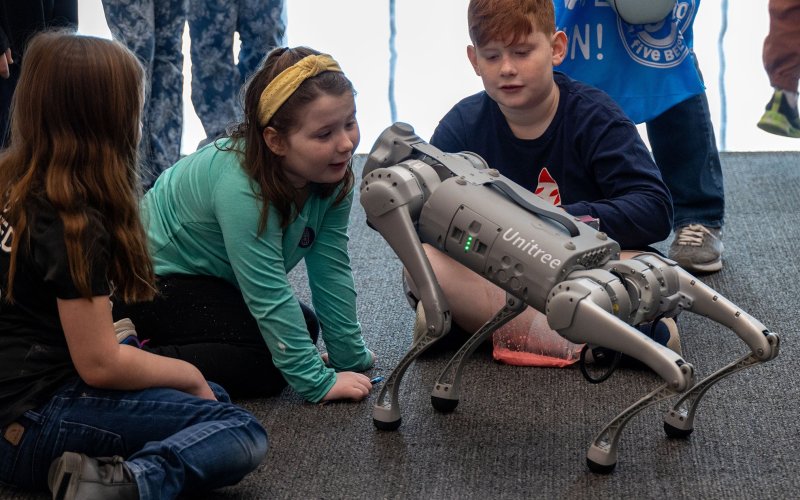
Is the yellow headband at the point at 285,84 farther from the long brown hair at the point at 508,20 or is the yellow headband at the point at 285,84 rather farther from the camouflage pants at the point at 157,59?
the camouflage pants at the point at 157,59

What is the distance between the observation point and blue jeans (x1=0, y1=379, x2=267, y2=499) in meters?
1.32

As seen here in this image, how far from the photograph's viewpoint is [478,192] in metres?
1.46

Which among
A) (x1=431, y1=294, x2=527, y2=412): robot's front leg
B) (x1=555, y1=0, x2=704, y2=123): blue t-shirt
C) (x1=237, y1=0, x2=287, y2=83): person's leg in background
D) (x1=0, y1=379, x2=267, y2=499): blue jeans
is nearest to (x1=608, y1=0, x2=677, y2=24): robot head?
(x1=555, y1=0, x2=704, y2=123): blue t-shirt

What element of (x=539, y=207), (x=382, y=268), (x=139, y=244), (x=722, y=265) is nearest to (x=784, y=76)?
(x=722, y=265)

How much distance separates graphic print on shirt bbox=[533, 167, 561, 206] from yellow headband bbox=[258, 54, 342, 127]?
0.47 meters

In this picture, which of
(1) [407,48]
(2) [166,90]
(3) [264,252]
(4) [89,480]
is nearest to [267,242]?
(3) [264,252]

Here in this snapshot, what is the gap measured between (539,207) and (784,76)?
1.96 m

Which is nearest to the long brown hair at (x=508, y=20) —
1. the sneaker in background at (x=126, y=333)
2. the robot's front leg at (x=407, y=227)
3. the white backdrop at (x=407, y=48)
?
the robot's front leg at (x=407, y=227)

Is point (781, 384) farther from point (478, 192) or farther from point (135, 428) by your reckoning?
point (135, 428)

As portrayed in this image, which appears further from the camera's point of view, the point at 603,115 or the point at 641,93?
the point at 641,93

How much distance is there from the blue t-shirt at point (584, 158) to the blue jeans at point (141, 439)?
2.29 feet

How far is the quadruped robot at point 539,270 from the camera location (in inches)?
51.4

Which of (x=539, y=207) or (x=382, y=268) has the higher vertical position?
(x=539, y=207)

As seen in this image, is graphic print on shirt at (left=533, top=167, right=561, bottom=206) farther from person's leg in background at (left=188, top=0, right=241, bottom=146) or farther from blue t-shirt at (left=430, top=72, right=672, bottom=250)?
person's leg in background at (left=188, top=0, right=241, bottom=146)
